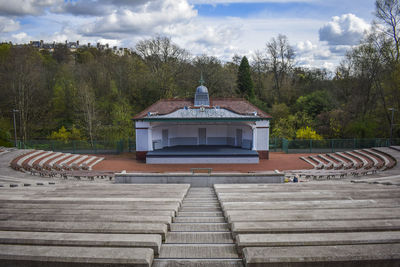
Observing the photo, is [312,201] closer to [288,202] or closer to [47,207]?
[288,202]

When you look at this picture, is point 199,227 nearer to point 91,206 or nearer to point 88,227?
point 88,227

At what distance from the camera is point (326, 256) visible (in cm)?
317

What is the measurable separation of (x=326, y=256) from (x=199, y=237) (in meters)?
1.98

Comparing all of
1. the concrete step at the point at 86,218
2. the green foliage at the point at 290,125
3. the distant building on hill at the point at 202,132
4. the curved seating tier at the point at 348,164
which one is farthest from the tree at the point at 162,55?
the concrete step at the point at 86,218

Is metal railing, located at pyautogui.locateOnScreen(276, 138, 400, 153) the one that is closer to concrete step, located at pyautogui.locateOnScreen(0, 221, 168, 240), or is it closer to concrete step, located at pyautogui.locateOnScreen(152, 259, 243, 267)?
concrete step, located at pyautogui.locateOnScreen(0, 221, 168, 240)

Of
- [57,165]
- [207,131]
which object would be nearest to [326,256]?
[57,165]

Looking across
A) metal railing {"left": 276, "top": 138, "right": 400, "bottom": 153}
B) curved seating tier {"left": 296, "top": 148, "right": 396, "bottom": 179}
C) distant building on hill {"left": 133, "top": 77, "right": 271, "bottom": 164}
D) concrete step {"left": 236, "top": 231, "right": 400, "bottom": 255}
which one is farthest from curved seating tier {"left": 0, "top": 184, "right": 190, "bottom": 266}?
metal railing {"left": 276, "top": 138, "right": 400, "bottom": 153}

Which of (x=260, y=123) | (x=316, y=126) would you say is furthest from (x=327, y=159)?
(x=316, y=126)

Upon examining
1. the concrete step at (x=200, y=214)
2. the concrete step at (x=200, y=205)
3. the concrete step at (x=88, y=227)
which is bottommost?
the concrete step at (x=200, y=205)

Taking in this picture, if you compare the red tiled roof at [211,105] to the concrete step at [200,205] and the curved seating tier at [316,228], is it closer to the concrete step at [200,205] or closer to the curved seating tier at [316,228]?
the concrete step at [200,205]

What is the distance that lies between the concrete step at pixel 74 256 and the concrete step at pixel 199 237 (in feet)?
3.22

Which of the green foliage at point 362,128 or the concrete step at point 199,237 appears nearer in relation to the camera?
the concrete step at point 199,237

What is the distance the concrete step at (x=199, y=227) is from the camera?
15.8 feet

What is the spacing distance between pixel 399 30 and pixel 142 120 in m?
27.9
